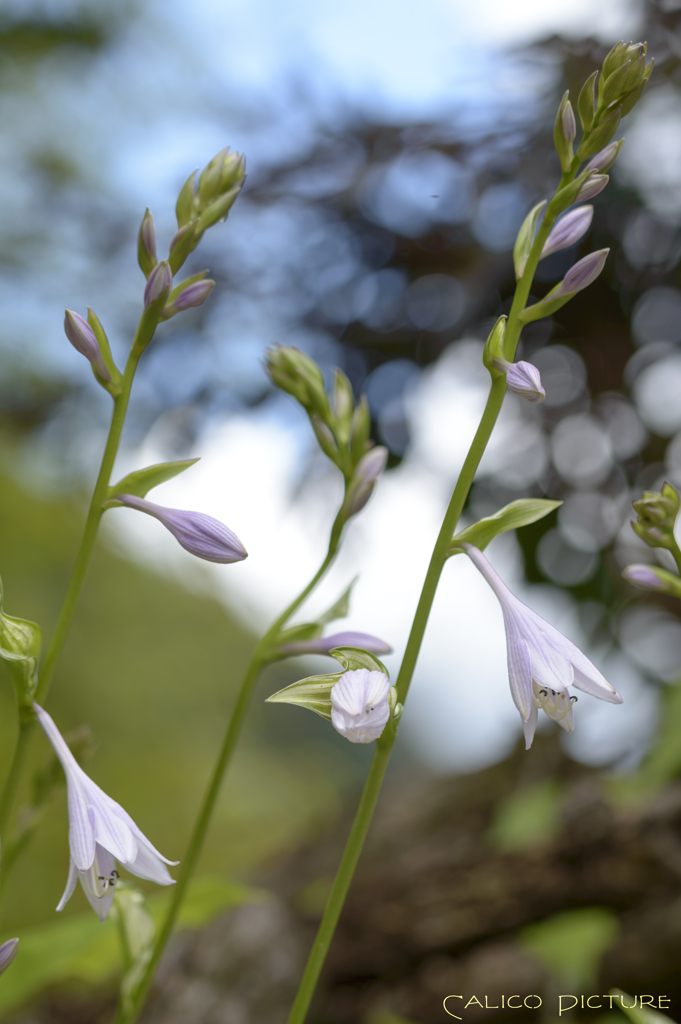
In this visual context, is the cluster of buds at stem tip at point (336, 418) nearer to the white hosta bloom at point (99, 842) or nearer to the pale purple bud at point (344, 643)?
the pale purple bud at point (344, 643)

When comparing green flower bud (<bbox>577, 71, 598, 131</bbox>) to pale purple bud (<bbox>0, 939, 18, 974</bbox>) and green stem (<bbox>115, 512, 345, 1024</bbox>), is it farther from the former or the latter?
pale purple bud (<bbox>0, 939, 18, 974</bbox>)

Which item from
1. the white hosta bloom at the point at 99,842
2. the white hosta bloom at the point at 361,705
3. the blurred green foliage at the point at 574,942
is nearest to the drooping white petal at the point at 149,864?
the white hosta bloom at the point at 99,842

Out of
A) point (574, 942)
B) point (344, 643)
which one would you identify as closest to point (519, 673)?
point (344, 643)

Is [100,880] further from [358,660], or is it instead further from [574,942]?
[574,942]

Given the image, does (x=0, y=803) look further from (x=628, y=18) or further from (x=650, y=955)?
(x=628, y=18)

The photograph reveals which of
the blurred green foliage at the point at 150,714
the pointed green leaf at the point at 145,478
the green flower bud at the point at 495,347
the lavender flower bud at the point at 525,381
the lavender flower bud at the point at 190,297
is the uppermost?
the lavender flower bud at the point at 190,297
